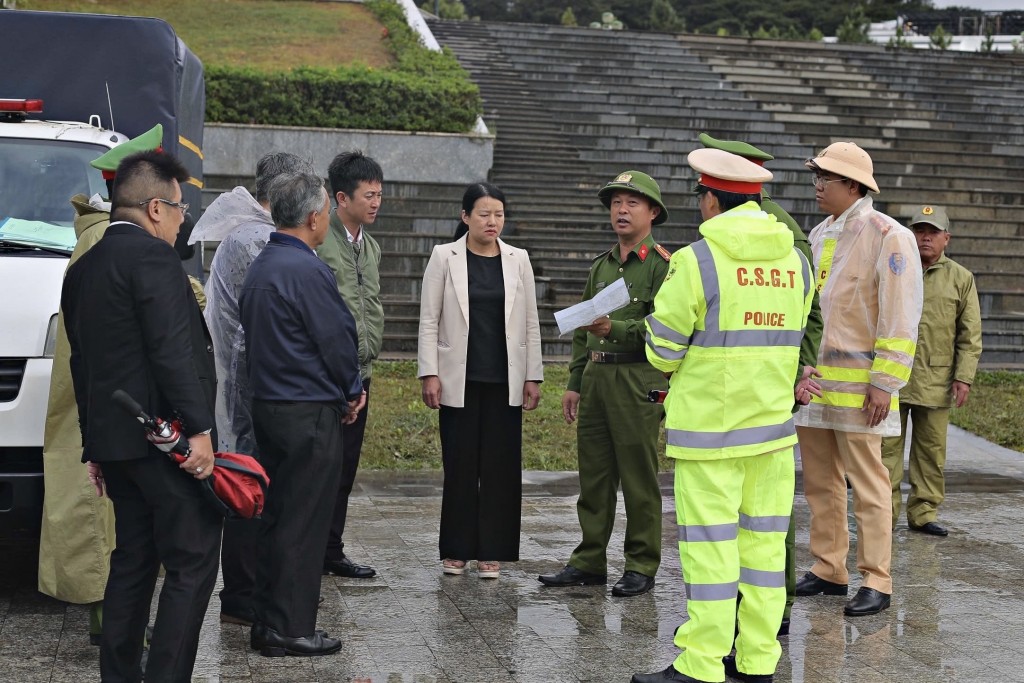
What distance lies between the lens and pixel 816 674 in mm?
5070

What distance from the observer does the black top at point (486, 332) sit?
6.50 metres

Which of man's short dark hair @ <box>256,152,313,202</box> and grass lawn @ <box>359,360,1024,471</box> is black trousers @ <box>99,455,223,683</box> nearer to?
man's short dark hair @ <box>256,152,313,202</box>

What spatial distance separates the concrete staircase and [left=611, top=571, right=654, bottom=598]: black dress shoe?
26.5 feet

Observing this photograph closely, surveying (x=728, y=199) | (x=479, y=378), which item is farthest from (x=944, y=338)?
(x=728, y=199)

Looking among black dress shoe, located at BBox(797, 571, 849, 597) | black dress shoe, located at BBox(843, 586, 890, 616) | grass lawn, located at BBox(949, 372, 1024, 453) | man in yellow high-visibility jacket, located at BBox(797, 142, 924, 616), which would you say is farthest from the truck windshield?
grass lawn, located at BBox(949, 372, 1024, 453)

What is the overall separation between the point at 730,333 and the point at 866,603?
1982 millimetres

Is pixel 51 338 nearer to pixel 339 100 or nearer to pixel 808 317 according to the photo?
pixel 808 317

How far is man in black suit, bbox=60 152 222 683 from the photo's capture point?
166 inches

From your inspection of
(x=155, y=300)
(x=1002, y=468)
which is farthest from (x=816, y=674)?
(x=1002, y=468)

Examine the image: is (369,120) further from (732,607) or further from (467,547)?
(732,607)

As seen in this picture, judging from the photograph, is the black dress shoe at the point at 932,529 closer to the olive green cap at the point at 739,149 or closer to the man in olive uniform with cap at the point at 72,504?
the olive green cap at the point at 739,149

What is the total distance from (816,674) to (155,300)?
3.05 meters

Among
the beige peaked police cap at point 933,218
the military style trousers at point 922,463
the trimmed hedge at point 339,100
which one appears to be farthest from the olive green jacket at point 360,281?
the trimmed hedge at point 339,100

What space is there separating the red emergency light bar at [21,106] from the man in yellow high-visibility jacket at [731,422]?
4303 millimetres
